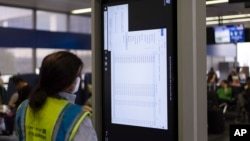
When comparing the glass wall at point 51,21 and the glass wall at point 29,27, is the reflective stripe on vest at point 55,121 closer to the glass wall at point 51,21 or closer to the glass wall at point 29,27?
the glass wall at point 29,27

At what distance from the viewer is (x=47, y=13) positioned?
41.4 ft

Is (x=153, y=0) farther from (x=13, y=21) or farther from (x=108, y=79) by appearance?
(x=13, y=21)

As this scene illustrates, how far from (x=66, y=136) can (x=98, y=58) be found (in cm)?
59

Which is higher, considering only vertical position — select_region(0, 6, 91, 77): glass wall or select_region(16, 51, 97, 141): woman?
select_region(0, 6, 91, 77): glass wall

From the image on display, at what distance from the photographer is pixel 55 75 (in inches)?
64.1

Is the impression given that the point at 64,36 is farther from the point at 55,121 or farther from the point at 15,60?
the point at 55,121

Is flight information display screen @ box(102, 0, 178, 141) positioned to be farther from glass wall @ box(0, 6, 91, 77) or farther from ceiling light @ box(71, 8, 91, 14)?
ceiling light @ box(71, 8, 91, 14)

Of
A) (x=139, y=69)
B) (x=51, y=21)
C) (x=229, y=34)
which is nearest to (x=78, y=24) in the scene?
(x=51, y=21)

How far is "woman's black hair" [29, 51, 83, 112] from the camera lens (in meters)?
1.62

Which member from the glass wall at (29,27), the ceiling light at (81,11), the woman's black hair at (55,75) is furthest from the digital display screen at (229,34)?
the woman's black hair at (55,75)

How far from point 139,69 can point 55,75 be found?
0.40 m

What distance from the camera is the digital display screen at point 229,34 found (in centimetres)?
1150

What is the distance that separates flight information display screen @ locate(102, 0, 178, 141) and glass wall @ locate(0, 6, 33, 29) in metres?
9.64

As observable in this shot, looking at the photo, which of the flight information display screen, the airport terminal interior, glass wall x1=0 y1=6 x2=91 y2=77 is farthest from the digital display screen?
the flight information display screen
